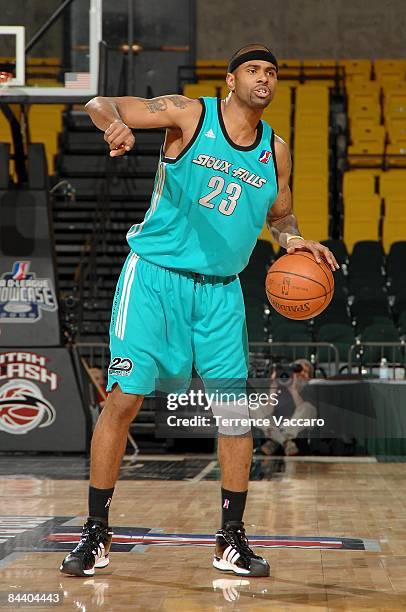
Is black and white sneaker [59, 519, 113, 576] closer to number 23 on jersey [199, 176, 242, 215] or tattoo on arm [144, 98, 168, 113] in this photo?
number 23 on jersey [199, 176, 242, 215]

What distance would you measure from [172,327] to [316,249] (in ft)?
2.15

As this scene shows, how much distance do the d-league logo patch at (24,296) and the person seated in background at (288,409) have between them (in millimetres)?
2359

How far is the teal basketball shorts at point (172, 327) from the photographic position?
13.8ft

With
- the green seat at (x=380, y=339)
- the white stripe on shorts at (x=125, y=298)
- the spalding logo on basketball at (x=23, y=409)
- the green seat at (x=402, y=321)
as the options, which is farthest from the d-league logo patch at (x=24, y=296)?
the white stripe on shorts at (x=125, y=298)

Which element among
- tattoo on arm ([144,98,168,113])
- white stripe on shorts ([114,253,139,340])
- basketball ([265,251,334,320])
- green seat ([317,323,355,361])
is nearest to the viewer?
tattoo on arm ([144,98,168,113])

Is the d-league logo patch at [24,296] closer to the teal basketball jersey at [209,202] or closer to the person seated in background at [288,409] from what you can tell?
the person seated in background at [288,409]

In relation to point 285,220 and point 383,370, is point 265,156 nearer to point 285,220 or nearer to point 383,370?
point 285,220

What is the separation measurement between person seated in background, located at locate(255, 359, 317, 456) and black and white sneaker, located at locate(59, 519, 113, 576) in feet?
20.5

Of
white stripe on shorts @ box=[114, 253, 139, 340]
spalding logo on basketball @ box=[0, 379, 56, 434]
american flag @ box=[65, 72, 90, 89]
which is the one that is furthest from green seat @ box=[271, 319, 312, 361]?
white stripe on shorts @ box=[114, 253, 139, 340]

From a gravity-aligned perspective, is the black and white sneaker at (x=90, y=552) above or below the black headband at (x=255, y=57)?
below

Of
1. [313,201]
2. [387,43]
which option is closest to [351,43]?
[387,43]

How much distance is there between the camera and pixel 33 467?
356 inches

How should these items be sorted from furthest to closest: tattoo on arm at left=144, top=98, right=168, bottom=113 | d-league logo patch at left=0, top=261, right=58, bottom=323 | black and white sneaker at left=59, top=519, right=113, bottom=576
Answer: d-league logo patch at left=0, top=261, right=58, bottom=323
tattoo on arm at left=144, top=98, right=168, bottom=113
black and white sneaker at left=59, top=519, right=113, bottom=576

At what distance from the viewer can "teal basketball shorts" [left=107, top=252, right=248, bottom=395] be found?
13.8 feet
